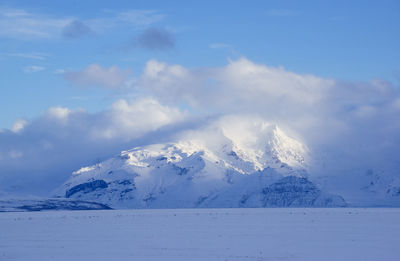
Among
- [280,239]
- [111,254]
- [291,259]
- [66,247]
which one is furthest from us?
[280,239]

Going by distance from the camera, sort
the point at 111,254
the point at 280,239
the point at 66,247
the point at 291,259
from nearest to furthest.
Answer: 1. the point at 291,259
2. the point at 111,254
3. the point at 66,247
4. the point at 280,239

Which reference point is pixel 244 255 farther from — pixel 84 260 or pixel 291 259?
pixel 84 260

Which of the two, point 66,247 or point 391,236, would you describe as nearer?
point 66,247

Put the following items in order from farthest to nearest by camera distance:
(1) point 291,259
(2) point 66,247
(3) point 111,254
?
(2) point 66,247 → (3) point 111,254 → (1) point 291,259

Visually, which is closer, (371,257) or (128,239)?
(371,257)

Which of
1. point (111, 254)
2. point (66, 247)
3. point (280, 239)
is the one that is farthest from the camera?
point (280, 239)

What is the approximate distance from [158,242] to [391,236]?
27902 millimetres

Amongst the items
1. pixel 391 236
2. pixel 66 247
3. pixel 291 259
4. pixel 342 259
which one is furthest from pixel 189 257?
pixel 391 236

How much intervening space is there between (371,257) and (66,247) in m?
31.3

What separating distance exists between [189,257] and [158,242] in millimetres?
15237

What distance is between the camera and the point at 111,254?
57.9m

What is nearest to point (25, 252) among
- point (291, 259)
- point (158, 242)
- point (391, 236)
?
point (158, 242)

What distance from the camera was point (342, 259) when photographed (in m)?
52.1

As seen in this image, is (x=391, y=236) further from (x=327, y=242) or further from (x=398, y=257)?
(x=398, y=257)
